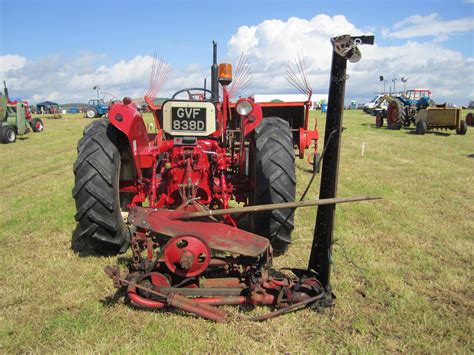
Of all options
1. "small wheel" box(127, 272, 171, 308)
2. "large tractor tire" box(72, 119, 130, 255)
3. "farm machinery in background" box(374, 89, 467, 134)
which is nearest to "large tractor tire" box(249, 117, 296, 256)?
"small wheel" box(127, 272, 171, 308)

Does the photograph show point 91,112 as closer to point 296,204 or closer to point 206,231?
point 206,231

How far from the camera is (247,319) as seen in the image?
281 centimetres

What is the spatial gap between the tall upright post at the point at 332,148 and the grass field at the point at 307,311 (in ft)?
1.26

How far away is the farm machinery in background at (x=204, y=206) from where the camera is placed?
2.86 m

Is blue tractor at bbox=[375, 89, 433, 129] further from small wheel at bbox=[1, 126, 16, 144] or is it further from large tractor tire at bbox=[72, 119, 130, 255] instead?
large tractor tire at bbox=[72, 119, 130, 255]

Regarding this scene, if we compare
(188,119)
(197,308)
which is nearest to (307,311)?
(197,308)

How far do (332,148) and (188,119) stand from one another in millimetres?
1678

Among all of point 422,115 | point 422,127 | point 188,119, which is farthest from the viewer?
point 422,115

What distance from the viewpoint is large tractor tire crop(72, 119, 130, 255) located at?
3553 millimetres

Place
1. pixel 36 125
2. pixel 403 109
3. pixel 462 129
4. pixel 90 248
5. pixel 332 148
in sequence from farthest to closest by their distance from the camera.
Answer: pixel 36 125, pixel 403 109, pixel 462 129, pixel 90 248, pixel 332 148

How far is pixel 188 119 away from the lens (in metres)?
3.98

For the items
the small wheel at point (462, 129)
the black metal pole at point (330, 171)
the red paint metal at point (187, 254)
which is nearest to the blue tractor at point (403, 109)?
the small wheel at point (462, 129)

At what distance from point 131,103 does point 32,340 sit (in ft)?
7.92

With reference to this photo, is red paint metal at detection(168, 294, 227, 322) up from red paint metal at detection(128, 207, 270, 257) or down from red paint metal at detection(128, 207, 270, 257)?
down
